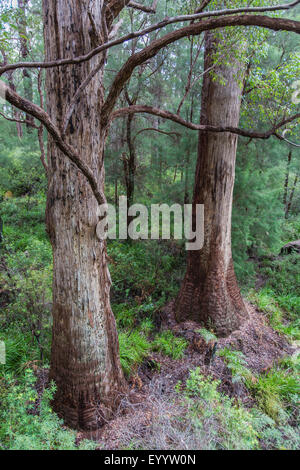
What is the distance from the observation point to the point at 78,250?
7.86 feet

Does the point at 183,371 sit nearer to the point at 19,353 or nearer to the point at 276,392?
the point at 276,392

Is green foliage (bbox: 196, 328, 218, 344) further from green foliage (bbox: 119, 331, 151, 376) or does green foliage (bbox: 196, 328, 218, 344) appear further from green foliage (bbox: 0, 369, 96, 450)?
green foliage (bbox: 0, 369, 96, 450)

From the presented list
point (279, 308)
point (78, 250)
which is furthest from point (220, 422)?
point (279, 308)

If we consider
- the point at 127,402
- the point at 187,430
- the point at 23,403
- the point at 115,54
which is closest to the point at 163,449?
the point at 187,430

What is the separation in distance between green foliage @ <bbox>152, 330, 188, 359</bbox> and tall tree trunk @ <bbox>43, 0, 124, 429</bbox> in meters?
1.22

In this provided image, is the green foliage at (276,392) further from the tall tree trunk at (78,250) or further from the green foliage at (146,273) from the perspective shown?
the green foliage at (146,273)

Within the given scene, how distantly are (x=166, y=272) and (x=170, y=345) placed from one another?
2.32 metres

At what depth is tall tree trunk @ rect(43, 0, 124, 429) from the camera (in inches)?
85.4

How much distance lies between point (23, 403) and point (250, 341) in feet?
11.0

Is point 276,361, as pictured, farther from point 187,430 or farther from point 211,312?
point 187,430

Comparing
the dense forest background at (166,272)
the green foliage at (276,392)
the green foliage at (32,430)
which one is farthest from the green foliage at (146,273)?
the green foliage at (32,430)

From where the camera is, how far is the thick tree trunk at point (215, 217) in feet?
13.1

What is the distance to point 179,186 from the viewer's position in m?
6.24

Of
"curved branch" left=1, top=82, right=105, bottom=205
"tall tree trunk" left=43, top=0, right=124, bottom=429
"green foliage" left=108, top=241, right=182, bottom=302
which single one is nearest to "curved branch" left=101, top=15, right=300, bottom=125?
"tall tree trunk" left=43, top=0, right=124, bottom=429
